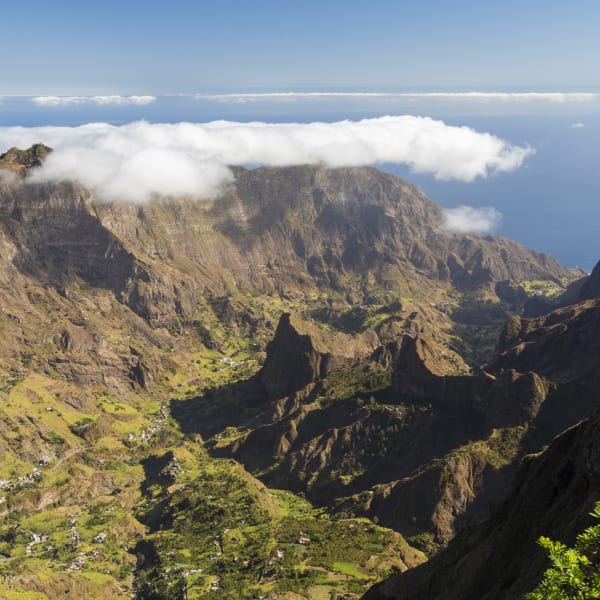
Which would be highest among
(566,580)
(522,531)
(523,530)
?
(566,580)

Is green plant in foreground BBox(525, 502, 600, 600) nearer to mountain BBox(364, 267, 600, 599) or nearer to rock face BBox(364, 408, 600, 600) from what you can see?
mountain BBox(364, 267, 600, 599)

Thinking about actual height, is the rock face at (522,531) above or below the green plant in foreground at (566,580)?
below

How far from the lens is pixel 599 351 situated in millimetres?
165875

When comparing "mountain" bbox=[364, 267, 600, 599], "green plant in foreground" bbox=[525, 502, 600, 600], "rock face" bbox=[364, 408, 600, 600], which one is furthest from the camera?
"rock face" bbox=[364, 408, 600, 600]

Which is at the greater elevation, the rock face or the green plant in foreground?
the green plant in foreground

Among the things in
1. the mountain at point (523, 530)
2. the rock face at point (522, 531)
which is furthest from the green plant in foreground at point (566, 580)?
the rock face at point (522, 531)

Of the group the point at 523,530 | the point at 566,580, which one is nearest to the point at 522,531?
the point at 523,530

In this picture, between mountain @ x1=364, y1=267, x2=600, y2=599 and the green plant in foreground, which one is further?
mountain @ x1=364, y1=267, x2=600, y2=599

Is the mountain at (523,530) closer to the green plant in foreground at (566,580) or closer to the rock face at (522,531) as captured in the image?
the rock face at (522,531)

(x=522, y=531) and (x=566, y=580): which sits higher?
(x=566, y=580)

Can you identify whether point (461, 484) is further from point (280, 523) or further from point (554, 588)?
point (554, 588)

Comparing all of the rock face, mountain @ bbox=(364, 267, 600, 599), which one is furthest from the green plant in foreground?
the rock face

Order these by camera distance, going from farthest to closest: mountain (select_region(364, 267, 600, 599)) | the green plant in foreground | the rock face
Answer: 1. the rock face
2. mountain (select_region(364, 267, 600, 599))
3. the green plant in foreground

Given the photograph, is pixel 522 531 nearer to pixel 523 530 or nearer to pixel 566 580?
pixel 523 530
